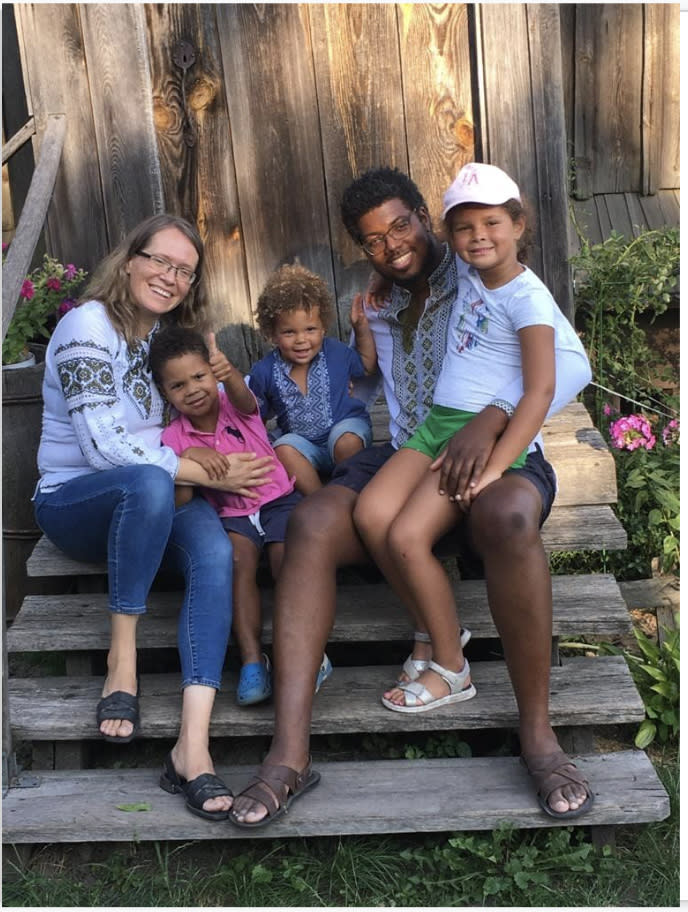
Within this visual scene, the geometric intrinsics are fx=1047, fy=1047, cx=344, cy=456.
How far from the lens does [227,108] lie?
3.88m

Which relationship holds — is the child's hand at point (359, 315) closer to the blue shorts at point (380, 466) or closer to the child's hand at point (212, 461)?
the blue shorts at point (380, 466)

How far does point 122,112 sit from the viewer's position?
3.86m

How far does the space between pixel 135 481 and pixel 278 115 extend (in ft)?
5.87

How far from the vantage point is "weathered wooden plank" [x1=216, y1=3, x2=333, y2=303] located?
3818mm

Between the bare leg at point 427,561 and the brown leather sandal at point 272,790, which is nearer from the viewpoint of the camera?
the brown leather sandal at point 272,790

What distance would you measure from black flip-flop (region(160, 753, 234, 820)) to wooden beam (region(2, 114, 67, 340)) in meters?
1.24

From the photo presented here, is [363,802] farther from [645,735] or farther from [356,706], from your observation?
[645,735]

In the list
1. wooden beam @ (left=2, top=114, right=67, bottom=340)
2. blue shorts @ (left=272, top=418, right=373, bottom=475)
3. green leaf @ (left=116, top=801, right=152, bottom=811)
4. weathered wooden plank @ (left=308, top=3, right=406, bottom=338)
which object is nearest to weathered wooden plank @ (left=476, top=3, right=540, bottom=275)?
weathered wooden plank @ (left=308, top=3, right=406, bottom=338)

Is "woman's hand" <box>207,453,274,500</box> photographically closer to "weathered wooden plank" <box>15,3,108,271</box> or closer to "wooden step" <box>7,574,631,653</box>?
"wooden step" <box>7,574,631,653</box>

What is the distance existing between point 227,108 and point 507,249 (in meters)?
1.65

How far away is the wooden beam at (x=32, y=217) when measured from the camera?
2.95m

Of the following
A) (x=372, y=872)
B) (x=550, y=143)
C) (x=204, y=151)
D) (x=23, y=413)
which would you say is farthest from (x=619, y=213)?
(x=372, y=872)

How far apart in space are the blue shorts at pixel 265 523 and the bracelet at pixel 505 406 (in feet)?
2.24

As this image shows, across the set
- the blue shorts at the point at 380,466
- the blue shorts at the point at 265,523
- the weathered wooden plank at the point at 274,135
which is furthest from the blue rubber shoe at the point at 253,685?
the weathered wooden plank at the point at 274,135
